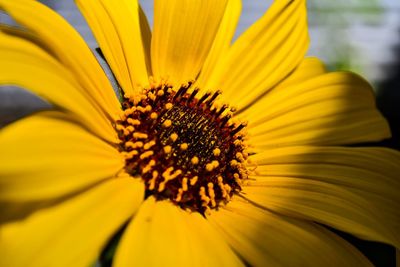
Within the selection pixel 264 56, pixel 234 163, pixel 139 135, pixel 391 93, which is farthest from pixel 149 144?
pixel 391 93

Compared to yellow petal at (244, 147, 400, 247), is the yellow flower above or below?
above

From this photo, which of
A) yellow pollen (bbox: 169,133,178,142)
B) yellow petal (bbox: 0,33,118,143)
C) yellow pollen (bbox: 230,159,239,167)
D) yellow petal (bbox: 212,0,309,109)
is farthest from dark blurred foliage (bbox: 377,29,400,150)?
yellow petal (bbox: 0,33,118,143)

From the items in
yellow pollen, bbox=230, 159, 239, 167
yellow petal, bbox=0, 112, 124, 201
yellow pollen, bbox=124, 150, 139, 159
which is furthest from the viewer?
yellow pollen, bbox=230, 159, 239, 167

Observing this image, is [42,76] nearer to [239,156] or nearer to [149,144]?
[149,144]

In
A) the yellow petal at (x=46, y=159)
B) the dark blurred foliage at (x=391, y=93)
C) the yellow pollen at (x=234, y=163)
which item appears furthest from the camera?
the dark blurred foliage at (x=391, y=93)

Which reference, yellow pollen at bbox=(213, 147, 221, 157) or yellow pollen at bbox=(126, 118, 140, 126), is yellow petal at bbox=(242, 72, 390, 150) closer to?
yellow pollen at bbox=(213, 147, 221, 157)

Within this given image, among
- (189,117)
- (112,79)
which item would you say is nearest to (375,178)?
(189,117)

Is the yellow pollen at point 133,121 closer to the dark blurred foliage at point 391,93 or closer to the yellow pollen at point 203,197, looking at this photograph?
the yellow pollen at point 203,197

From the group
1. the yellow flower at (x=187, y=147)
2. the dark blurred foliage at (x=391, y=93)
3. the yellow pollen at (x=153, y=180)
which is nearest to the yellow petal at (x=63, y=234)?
the yellow flower at (x=187, y=147)
